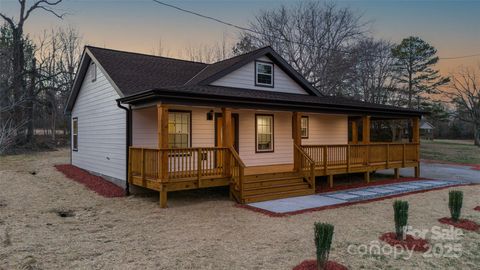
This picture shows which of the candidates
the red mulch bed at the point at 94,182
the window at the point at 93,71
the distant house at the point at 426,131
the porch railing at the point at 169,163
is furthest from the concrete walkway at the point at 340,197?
the distant house at the point at 426,131

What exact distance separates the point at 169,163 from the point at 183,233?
327cm

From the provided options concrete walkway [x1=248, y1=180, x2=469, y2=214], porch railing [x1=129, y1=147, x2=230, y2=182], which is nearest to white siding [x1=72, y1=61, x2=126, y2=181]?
porch railing [x1=129, y1=147, x2=230, y2=182]

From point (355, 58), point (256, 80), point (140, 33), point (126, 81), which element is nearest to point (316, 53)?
point (355, 58)

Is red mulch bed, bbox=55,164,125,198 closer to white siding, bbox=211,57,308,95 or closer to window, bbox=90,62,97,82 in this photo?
window, bbox=90,62,97,82

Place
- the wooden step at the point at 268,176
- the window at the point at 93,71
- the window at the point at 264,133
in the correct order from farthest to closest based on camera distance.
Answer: the window at the point at 264,133 < the window at the point at 93,71 < the wooden step at the point at 268,176

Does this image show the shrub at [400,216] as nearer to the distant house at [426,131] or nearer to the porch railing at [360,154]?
the porch railing at [360,154]

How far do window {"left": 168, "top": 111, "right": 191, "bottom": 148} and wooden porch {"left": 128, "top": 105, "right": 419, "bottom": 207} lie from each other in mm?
733

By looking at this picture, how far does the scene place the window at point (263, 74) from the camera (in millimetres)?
13531

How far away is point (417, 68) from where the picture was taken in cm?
3403

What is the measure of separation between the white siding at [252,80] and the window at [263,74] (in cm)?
16

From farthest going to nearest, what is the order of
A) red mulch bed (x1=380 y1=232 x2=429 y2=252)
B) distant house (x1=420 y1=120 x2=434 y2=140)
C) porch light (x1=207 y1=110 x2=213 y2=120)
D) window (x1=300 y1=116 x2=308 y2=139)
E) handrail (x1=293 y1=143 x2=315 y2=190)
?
1. distant house (x1=420 y1=120 x2=434 y2=140)
2. window (x1=300 y1=116 x2=308 y2=139)
3. porch light (x1=207 y1=110 x2=213 y2=120)
4. handrail (x1=293 y1=143 x2=315 y2=190)
5. red mulch bed (x1=380 y1=232 x2=429 y2=252)

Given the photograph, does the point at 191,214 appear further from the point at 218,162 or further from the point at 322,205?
the point at 322,205

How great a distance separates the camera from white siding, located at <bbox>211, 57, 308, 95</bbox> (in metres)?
12.8

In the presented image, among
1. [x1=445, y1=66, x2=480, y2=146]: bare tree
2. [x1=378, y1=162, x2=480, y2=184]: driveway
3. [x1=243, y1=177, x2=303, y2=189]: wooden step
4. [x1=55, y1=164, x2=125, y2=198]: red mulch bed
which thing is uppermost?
[x1=445, y1=66, x2=480, y2=146]: bare tree
